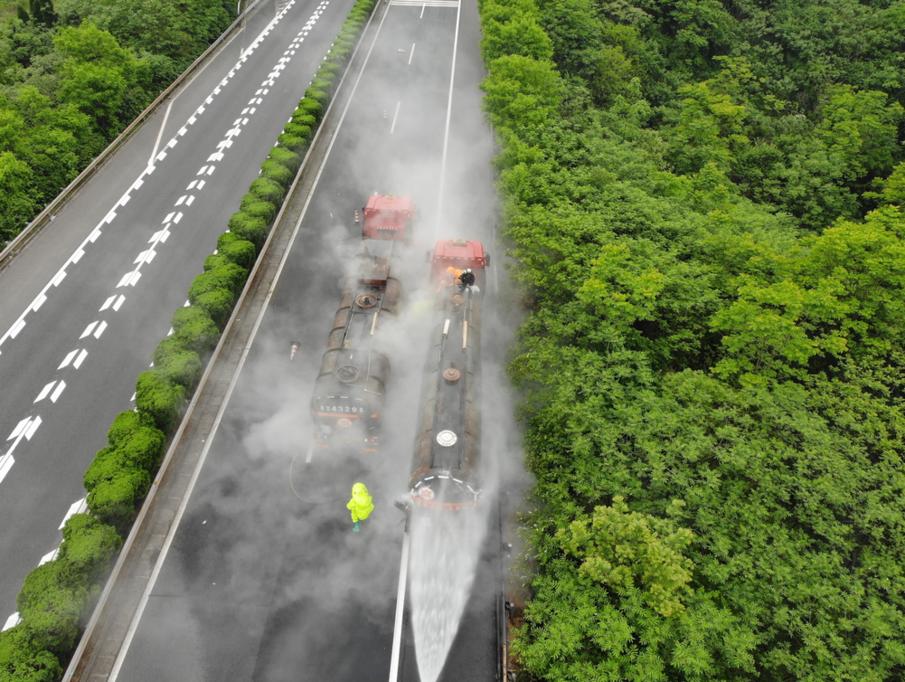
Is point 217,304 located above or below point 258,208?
below

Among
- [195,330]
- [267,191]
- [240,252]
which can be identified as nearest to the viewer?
[195,330]

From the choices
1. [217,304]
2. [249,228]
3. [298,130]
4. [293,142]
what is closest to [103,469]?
[217,304]

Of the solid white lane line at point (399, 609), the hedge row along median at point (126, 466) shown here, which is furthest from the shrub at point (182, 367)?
the solid white lane line at point (399, 609)

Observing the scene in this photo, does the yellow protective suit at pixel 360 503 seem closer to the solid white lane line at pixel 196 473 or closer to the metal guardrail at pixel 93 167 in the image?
the solid white lane line at pixel 196 473

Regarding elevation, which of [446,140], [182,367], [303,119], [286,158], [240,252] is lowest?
[182,367]

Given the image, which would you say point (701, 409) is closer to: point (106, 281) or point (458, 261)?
point (458, 261)

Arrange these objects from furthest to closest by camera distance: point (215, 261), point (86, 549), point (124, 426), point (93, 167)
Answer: point (93, 167)
point (215, 261)
point (124, 426)
point (86, 549)
